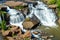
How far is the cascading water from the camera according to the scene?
15336mm

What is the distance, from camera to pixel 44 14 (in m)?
15.8

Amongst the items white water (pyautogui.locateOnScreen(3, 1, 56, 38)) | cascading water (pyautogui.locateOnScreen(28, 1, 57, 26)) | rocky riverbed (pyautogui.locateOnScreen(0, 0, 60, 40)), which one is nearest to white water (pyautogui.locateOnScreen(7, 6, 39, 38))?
white water (pyautogui.locateOnScreen(3, 1, 56, 38))

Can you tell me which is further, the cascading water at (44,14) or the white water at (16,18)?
the cascading water at (44,14)

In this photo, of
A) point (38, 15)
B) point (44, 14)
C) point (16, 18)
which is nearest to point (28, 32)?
point (16, 18)

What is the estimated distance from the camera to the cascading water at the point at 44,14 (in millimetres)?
15336

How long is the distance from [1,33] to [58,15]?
5023 millimetres

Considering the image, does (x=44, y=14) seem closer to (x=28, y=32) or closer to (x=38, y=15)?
(x=38, y=15)

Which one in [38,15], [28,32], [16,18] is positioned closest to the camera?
[28,32]

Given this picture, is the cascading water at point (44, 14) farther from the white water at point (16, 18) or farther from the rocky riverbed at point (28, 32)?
the rocky riverbed at point (28, 32)

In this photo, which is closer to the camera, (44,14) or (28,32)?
(28,32)

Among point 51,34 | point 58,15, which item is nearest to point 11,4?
point 58,15

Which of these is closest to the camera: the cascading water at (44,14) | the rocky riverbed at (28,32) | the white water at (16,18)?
the rocky riverbed at (28,32)

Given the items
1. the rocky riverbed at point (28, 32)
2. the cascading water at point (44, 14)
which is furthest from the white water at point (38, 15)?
the rocky riverbed at point (28, 32)

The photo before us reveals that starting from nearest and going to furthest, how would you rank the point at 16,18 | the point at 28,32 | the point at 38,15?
the point at 28,32 < the point at 16,18 < the point at 38,15
